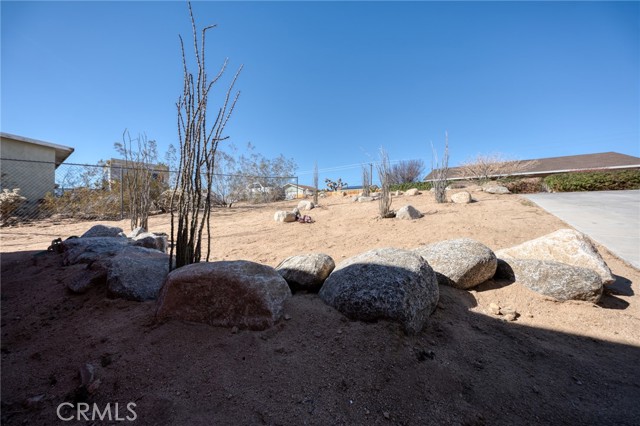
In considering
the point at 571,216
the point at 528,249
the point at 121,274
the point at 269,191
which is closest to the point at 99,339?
the point at 121,274

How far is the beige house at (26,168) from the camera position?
8.39m

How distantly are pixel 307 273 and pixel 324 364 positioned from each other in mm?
876

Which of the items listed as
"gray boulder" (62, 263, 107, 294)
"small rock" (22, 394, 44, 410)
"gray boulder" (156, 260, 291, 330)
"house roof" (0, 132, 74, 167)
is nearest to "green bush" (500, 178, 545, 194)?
"gray boulder" (156, 260, 291, 330)

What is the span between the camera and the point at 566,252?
2.50 m

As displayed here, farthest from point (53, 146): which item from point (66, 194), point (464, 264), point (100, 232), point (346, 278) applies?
point (464, 264)

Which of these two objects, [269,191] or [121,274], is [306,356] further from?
[269,191]

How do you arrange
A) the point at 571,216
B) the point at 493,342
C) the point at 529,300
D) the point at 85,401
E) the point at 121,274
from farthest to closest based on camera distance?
the point at 571,216
the point at 529,300
the point at 121,274
the point at 493,342
the point at 85,401

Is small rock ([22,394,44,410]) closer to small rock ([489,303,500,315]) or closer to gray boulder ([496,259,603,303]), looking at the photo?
small rock ([489,303,500,315])

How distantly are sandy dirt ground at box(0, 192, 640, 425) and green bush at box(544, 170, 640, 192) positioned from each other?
1208 cm

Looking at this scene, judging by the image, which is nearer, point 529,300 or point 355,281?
point 355,281

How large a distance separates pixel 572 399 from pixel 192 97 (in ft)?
9.59

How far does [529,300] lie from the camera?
2158 mm

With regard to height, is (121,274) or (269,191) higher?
(269,191)

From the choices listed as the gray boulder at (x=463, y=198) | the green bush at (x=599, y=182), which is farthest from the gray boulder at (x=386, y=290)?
Answer: the green bush at (x=599, y=182)
